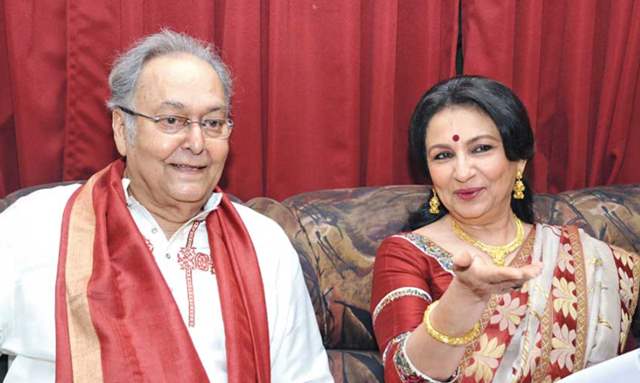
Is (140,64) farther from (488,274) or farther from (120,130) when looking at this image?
(488,274)

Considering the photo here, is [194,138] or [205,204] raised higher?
[194,138]

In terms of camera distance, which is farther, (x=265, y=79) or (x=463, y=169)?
(x=265, y=79)

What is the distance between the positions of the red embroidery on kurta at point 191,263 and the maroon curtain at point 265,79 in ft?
1.96

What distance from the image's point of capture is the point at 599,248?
2.15m

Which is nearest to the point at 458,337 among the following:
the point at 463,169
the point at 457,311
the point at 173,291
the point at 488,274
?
the point at 457,311

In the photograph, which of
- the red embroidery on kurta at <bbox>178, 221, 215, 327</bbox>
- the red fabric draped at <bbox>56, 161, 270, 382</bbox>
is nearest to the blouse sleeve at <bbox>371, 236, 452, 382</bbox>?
the red fabric draped at <bbox>56, 161, 270, 382</bbox>

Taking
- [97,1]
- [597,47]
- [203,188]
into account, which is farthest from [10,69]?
[597,47]

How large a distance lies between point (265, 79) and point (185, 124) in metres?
0.66

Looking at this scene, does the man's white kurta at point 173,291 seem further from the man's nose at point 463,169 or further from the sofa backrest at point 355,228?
the man's nose at point 463,169

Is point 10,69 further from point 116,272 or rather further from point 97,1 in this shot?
point 116,272

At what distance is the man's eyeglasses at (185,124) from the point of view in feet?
6.29

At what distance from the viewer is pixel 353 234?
2.24 meters

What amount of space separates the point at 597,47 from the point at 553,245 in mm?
951

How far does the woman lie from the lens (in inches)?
75.4
